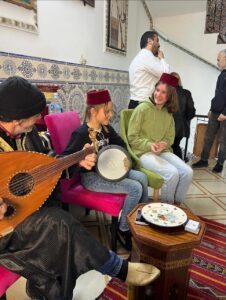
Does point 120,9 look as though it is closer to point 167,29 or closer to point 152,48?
point 152,48

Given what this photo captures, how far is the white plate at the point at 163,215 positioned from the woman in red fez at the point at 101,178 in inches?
11.9

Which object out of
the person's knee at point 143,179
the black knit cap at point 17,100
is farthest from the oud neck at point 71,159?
the person's knee at point 143,179

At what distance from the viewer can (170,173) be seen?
192 centimetres

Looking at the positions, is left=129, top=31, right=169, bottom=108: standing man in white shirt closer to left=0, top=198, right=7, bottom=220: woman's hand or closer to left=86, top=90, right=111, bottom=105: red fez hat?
left=86, top=90, right=111, bottom=105: red fez hat

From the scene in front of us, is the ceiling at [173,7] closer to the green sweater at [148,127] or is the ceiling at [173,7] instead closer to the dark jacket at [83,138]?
the green sweater at [148,127]

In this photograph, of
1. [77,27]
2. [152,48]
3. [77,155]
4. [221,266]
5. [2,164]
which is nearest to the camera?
[2,164]

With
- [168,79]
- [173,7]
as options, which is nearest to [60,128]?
[168,79]

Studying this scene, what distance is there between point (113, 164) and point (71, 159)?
1.40 feet

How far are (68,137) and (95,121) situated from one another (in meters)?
0.23

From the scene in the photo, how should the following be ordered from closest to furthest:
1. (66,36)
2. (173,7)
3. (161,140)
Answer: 1. (161,140)
2. (66,36)
3. (173,7)

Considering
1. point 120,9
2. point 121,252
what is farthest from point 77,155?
point 120,9

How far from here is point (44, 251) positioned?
0.99 meters

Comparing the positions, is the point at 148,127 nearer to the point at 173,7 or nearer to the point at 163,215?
the point at 163,215

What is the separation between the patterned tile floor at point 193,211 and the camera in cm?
137
